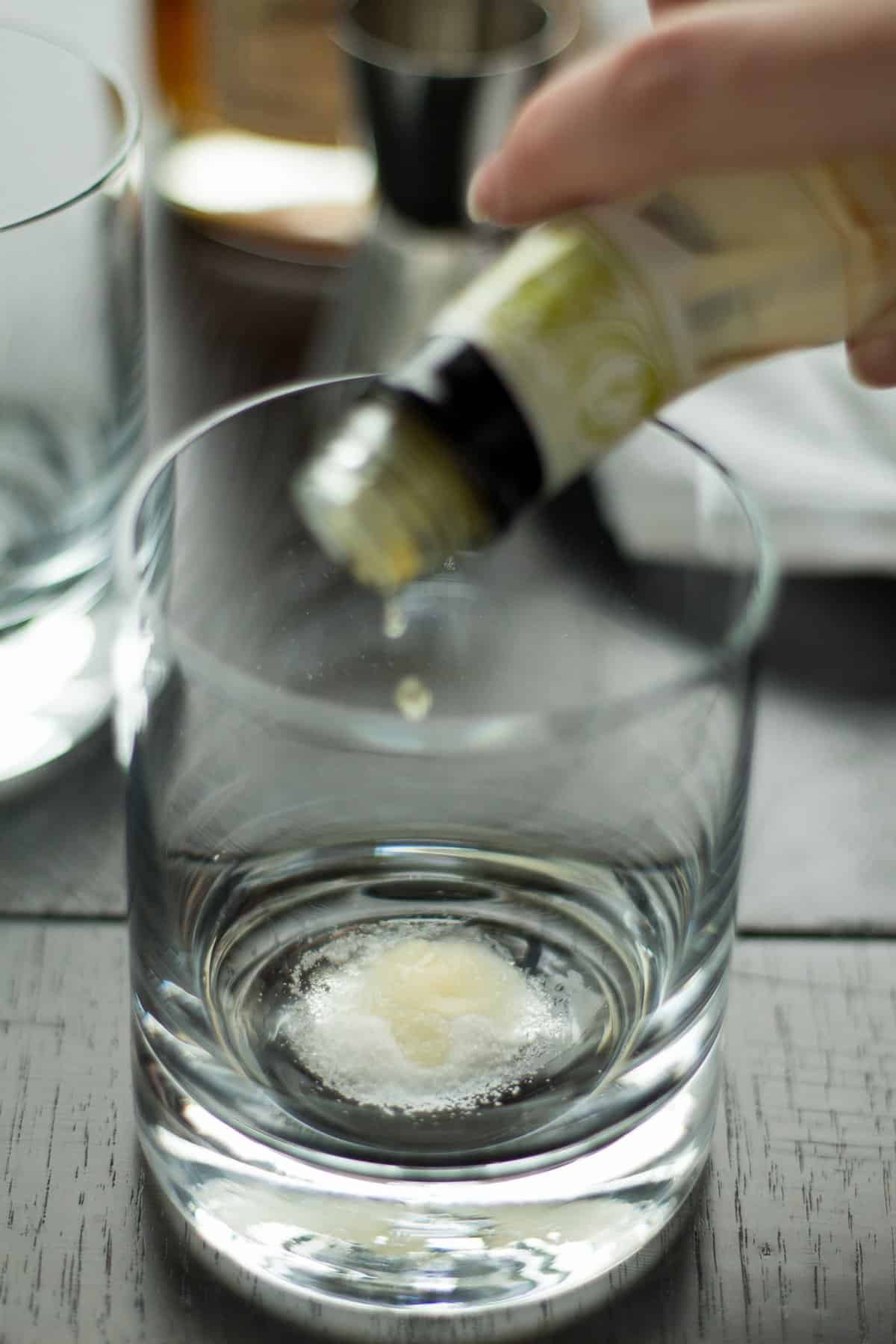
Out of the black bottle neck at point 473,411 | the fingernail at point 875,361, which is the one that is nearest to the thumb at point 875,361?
the fingernail at point 875,361

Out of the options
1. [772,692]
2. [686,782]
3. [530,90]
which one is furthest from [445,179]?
[686,782]

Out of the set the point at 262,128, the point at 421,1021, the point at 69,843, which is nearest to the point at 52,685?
the point at 69,843

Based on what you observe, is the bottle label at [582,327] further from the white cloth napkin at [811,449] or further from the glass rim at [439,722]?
the white cloth napkin at [811,449]

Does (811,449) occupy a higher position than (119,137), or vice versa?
(119,137)

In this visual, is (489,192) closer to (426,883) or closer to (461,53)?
(426,883)

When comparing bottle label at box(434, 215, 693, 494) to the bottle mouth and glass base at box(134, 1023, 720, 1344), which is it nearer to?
the bottle mouth

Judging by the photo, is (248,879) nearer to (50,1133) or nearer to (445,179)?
(50,1133)

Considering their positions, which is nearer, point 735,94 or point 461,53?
point 735,94
